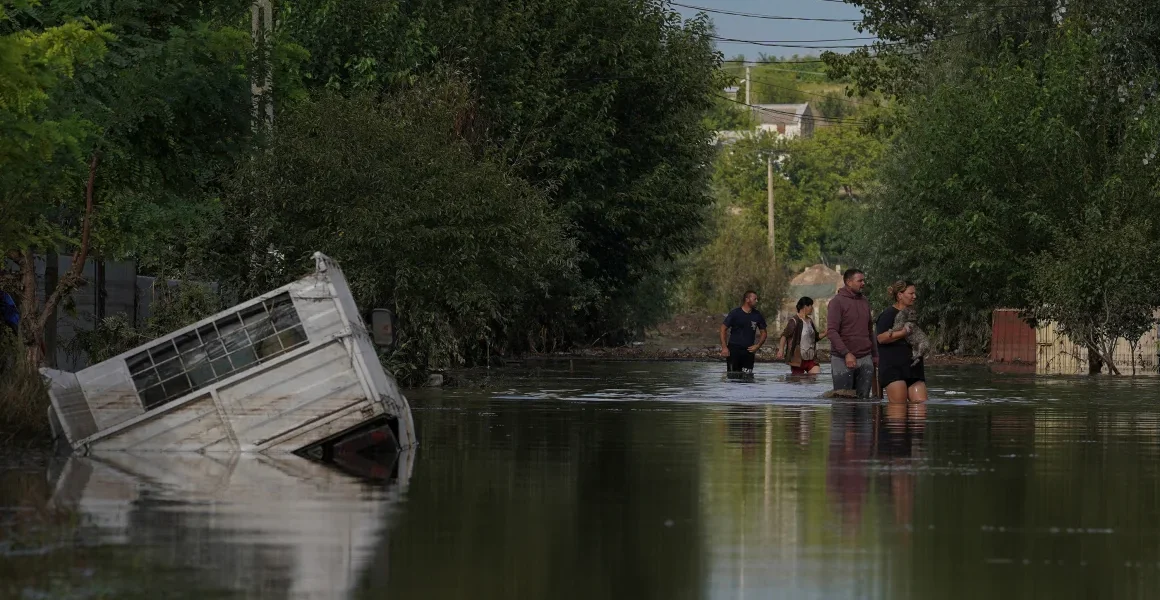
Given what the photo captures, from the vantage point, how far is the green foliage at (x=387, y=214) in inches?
1220

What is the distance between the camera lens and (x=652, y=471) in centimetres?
1634

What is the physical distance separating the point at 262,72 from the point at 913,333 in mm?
9128

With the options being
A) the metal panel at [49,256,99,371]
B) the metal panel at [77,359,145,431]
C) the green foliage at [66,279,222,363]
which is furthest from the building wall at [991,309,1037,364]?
the metal panel at [77,359,145,431]

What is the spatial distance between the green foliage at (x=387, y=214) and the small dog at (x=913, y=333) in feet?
30.2

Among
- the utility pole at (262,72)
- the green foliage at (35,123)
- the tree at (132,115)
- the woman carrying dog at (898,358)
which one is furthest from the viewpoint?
the utility pole at (262,72)

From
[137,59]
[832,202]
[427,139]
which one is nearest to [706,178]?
[427,139]

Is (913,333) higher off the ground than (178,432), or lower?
higher

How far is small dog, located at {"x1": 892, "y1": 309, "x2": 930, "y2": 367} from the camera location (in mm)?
24556

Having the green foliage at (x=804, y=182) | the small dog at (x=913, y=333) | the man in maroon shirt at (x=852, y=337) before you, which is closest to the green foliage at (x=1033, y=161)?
the man in maroon shirt at (x=852, y=337)

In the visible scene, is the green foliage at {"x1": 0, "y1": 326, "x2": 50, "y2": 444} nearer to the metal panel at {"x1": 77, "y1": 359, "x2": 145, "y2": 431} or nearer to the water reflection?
the metal panel at {"x1": 77, "y1": 359, "x2": 145, "y2": 431}

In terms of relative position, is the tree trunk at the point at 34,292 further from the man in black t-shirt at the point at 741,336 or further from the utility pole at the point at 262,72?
the man in black t-shirt at the point at 741,336

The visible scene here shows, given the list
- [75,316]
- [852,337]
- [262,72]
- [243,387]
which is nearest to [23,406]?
[243,387]

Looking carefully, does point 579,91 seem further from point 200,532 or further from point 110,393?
point 200,532

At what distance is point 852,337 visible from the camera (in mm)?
25781
